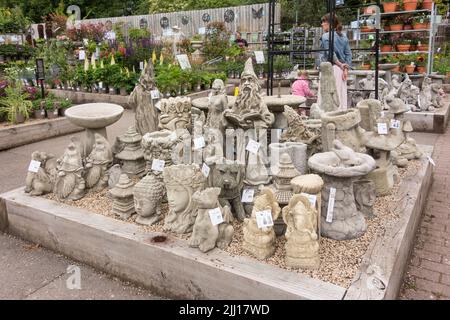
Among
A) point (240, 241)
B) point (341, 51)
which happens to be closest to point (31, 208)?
point (240, 241)

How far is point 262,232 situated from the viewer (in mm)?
2482

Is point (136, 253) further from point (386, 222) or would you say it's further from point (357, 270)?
→ point (386, 222)

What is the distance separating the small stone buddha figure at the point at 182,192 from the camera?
2.84m

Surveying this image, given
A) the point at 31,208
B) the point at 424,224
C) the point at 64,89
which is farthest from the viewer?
the point at 64,89

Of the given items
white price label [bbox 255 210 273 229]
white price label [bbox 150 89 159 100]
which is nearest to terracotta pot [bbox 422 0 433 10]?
white price label [bbox 150 89 159 100]

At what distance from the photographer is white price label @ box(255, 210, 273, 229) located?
247 cm

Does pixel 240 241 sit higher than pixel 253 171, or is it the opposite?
pixel 253 171

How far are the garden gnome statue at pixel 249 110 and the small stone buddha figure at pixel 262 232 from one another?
0.82 meters

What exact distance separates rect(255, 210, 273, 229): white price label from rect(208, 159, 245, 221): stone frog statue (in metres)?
0.51

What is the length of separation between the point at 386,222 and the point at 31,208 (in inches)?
112

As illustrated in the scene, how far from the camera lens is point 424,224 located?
371 cm

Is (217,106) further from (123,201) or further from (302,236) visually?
(302,236)

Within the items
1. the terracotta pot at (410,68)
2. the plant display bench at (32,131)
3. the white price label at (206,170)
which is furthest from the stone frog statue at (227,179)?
the terracotta pot at (410,68)
